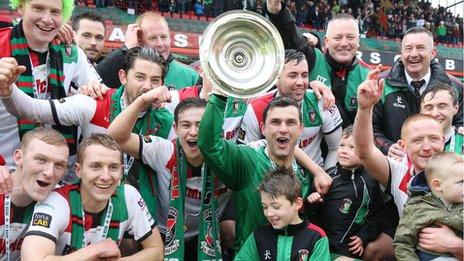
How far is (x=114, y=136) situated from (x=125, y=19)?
16.6 metres

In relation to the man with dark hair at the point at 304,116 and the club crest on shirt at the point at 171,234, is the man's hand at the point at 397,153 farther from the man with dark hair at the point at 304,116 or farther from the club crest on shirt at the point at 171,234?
the club crest on shirt at the point at 171,234

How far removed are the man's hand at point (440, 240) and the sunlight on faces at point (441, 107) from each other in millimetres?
1226

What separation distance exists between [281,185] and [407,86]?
2211 mm

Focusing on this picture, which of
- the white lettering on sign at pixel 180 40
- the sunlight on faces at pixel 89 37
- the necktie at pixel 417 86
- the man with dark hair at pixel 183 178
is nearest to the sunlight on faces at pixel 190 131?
the man with dark hair at pixel 183 178

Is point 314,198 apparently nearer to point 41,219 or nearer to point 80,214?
point 80,214

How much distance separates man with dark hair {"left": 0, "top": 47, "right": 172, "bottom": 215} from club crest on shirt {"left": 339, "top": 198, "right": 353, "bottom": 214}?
1.31m

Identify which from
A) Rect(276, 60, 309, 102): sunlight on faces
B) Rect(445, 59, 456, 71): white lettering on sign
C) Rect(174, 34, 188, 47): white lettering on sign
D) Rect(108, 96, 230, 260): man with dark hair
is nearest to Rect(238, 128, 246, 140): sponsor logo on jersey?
Rect(276, 60, 309, 102): sunlight on faces

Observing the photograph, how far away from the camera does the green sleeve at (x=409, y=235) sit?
344 cm

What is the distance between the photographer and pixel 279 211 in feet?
11.4

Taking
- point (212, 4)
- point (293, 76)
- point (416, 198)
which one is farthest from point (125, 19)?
point (416, 198)

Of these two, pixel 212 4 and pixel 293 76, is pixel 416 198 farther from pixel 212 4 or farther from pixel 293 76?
pixel 212 4

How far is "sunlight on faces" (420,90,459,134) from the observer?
14.5 ft

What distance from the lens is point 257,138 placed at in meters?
4.48

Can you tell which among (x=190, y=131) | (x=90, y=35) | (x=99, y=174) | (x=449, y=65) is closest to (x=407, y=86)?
(x=190, y=131)
